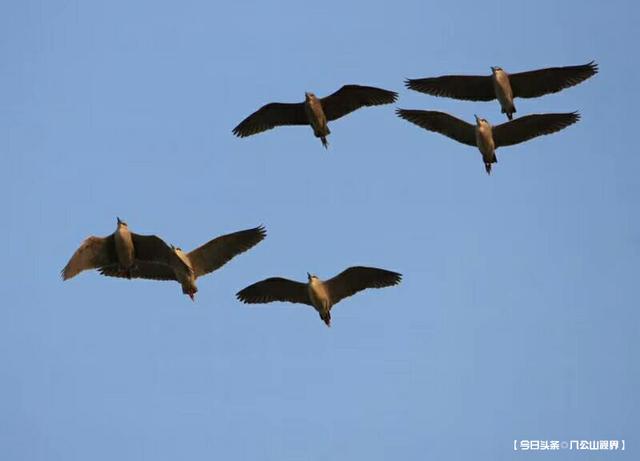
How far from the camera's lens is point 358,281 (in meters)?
30.8

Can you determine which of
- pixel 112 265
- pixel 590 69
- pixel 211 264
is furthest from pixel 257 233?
pixel 590 69

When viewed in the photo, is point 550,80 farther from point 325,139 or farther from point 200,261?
point 200,261

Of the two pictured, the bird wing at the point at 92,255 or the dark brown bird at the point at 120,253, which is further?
the dark brown bird at the point at 120,253

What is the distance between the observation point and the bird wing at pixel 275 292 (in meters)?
31.0

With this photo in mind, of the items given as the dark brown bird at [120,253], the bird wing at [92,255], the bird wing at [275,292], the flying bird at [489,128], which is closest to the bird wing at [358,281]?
the bird wing at [275,292]

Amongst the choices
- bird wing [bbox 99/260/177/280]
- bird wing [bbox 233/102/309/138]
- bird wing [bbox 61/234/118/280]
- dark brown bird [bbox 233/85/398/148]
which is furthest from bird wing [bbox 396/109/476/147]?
bird wing [bbox 61/234/118/280]

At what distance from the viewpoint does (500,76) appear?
3117 cm

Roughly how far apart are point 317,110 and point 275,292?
4.73 m

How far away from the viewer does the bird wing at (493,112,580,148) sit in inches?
1233

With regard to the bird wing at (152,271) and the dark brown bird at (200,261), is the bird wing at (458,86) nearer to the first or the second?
the dark brown bird at (200,261)

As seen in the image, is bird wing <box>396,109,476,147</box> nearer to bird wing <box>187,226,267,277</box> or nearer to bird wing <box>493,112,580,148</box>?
bird wing <box>493,112,580,148</box>

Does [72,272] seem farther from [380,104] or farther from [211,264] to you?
[380,104]

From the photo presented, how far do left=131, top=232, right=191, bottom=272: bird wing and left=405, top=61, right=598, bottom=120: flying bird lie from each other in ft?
26.5

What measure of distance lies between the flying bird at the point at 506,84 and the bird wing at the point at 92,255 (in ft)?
30.3
